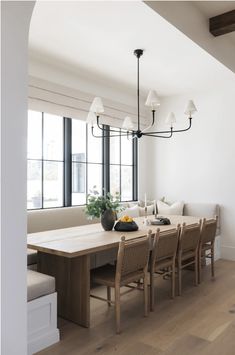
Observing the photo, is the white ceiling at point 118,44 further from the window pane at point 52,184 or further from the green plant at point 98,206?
the green plant at point 98,206

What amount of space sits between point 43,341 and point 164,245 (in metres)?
1.32

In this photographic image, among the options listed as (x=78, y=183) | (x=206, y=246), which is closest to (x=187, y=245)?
(x=206, y=246)

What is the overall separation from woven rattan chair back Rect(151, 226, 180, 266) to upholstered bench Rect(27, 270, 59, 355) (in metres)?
0.99

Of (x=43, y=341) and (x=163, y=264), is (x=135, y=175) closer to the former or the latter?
(x=163, y=264)

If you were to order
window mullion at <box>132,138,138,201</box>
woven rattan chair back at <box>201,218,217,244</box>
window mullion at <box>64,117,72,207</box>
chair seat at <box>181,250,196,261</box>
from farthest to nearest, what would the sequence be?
window mullion at <box>132,138,138,201</box> < window mullion at <box>64,117,72,207</box> < woven rattan chair back at <box>201,218,217,244</box> < chair seat at <box>181,250,196,261</box>

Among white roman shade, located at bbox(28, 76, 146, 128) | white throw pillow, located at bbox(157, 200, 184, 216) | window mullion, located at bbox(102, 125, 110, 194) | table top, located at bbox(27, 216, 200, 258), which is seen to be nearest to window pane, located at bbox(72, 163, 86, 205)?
window mullion, located at bbox(102, 125, 110, 194)

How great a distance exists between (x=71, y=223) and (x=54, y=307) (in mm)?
1896

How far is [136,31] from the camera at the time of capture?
3.25 metres

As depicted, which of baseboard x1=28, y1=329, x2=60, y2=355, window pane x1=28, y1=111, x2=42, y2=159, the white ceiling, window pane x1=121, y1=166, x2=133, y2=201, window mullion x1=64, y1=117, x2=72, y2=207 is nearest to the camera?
baseboard x1=28, y1=329, x2=60, y2=355

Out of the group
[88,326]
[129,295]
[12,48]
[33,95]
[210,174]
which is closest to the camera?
[12,48]

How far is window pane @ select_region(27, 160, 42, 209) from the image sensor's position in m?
4.13

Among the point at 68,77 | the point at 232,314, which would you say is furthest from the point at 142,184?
the point at 232,314

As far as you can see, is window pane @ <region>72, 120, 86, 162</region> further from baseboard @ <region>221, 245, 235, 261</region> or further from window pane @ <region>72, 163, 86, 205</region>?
baseboard @ <region>221, 245, 235, 261</region>

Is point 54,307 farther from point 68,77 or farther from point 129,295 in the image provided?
point 68,77
